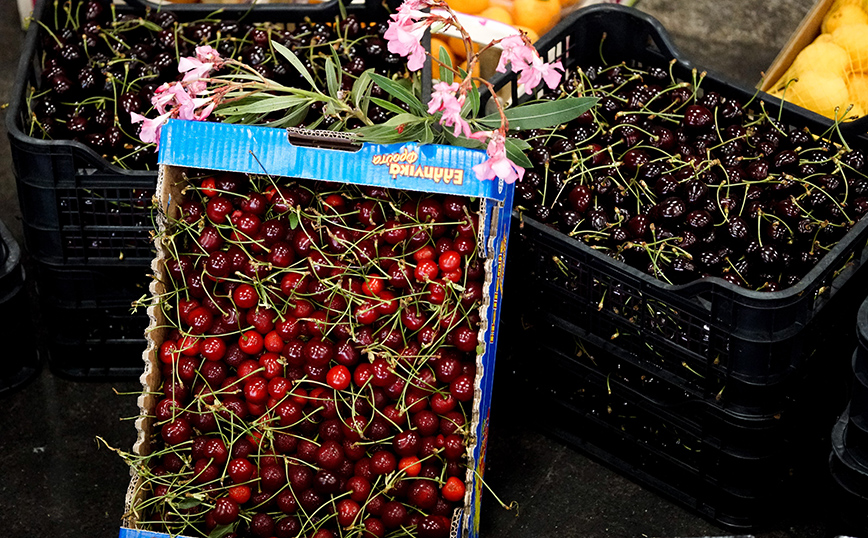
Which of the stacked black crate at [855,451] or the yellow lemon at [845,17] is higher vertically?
the yellow lemon at [845,17]

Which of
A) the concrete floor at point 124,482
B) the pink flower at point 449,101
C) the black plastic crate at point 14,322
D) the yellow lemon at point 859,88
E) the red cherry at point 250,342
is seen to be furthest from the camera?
the yellow lemon at point 859,88

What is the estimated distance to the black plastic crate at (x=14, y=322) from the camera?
7.93 ft

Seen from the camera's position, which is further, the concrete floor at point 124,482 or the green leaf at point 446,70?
the concrete floor at point 124,482

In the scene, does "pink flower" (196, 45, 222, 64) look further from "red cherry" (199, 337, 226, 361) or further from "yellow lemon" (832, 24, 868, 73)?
"yellow lemon" (832, 24, 868, 73)

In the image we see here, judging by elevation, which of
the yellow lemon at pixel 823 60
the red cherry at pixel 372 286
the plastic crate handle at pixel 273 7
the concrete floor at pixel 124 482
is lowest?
the concrete floor at pixel 124 482

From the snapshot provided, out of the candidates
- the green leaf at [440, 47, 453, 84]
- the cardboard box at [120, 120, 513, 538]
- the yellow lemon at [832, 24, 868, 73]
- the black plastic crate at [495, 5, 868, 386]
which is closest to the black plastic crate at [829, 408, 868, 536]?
the black plastic crate at [495, 5, 868, 386]

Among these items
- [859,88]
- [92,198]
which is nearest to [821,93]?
[859,88]

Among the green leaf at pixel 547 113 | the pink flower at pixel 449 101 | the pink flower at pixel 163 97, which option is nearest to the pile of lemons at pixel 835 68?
the green leaf at pixel 547 113

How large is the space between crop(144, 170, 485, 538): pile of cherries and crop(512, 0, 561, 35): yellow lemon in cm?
111

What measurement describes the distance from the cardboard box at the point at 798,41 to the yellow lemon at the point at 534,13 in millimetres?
644

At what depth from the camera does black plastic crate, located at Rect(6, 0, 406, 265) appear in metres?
2.16

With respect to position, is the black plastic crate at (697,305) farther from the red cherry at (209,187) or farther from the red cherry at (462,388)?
the red cherry at (209,187)

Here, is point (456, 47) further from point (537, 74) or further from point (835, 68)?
point (537, 74)

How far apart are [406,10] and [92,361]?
1365 mm
